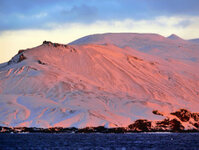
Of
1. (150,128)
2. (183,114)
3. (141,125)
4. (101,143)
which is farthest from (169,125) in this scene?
(101,143)

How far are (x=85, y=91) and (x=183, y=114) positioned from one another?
104ft

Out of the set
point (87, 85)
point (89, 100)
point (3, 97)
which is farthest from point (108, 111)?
point (3, 97)

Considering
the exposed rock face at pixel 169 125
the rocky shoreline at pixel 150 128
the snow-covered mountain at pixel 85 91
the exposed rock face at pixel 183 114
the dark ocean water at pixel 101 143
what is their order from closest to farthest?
1. the dark ocean water at pixel 101 143
2. the rocky shoreline at pixel 150 128
3. the exposed rock face at pixel 169 125
4. the snow-covered mountain at pixel 85 91
5. the exposed rock face at pixel 183 114

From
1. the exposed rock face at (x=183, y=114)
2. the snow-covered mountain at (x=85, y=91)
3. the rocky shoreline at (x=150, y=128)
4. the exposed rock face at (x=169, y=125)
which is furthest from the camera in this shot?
the exposed rock face at (x=183, y=114)

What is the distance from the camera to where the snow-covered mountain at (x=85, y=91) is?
483 ft

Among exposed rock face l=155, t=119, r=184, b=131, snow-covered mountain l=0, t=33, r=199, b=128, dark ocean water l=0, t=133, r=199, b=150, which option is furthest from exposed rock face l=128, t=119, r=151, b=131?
dark ocean water l=0, t=133, r=199, b=150

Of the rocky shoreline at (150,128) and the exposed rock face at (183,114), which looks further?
the exposed rock face at (183,114)

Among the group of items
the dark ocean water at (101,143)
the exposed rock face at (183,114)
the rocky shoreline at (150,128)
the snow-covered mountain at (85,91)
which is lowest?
the dark ocean water at (101,143)

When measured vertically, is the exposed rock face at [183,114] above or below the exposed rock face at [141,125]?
above

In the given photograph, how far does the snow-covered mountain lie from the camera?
483 feet

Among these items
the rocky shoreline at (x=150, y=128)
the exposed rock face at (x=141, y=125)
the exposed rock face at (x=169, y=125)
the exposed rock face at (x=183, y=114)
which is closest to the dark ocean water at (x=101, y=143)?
the rocky shoreline at (x=150, y=128)

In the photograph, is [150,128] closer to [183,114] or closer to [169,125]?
[169,125]

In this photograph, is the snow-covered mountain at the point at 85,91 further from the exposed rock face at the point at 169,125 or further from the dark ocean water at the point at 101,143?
the dark ocean water at the point at 101,143

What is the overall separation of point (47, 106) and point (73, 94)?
46.7ft
